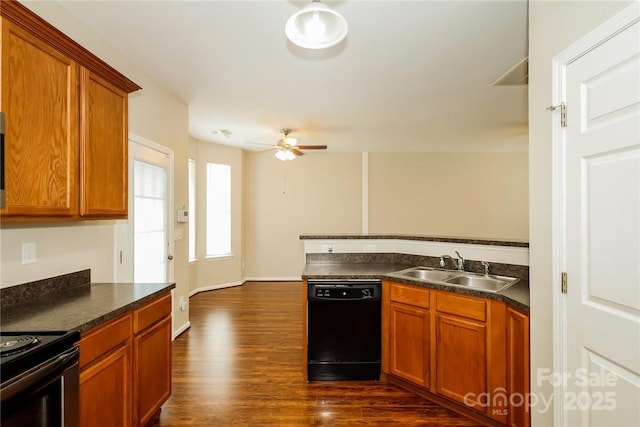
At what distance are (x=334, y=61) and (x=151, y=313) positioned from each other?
2.31m

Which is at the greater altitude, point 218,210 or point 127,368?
point 218,210

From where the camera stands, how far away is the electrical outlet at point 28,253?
1705mm

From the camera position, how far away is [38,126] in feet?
4.79

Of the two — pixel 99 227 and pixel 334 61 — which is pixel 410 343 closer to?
pixel 334 61

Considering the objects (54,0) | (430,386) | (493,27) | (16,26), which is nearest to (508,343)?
(430,386)

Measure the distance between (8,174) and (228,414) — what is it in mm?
1897

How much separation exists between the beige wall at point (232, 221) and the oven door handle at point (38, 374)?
417 centimetres

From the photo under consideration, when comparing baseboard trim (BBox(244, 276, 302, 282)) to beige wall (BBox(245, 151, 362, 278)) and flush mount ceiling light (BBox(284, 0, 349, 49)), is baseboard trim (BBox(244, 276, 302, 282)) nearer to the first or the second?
beige wall (BBox(245, 151, 362, 278))

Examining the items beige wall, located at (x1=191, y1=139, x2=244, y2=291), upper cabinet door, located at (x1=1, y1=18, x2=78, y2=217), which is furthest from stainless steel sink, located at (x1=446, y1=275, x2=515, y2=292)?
beige wall, located at (x1=191, y1=139, x2=244, y2=291)

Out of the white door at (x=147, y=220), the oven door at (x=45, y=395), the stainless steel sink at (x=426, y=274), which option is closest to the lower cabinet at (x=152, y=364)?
the oven door at (x=45, y=395)

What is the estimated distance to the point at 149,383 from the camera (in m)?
1.89

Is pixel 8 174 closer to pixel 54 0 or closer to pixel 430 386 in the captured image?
pixel 54 0

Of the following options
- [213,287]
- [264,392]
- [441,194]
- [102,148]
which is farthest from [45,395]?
[441,194]

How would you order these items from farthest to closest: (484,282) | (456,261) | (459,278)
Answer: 1. (456,261)
2. (459,278)
3. (484,282)
